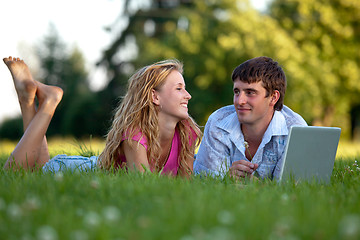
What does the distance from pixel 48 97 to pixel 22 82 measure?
41 cm

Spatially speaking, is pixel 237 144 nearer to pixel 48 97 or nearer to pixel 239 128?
pixel 239 128

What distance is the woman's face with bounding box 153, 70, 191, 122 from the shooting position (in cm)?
452

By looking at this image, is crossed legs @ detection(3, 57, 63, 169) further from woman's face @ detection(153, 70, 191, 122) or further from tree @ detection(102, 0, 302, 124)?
tree @ detection(102, 0, 302, 124)

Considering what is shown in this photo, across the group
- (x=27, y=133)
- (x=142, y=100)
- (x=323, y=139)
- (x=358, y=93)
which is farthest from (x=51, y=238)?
(x=358, y=93)

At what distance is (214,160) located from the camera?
4559 mm

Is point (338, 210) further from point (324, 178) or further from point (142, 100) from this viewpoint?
point (142, 100)

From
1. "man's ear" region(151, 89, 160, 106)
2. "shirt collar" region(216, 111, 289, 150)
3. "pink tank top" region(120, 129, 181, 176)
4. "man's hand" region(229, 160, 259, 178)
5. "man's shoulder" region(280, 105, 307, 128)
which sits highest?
"man's ear" region(151, 89, 160, 106)

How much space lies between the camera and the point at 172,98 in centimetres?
456

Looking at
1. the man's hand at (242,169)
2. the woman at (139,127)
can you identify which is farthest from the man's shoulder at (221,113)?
the man's hand at (242,169)

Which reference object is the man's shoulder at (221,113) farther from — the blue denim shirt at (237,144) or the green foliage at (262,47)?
the green foliage at (262,47)

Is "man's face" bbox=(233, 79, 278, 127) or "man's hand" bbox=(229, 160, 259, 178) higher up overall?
"man's face" bbox=(233, 79, 278, 127)

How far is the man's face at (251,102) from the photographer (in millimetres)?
4445

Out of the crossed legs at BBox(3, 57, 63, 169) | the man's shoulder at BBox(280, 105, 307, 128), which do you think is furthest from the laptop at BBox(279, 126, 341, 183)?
the crossed legs at BBox(3, 57, 63, 169)

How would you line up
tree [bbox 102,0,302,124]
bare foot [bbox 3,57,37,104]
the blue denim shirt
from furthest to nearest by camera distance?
1. tree [bbox 102,0,302,124]
2. bare foot [bbox 3,57,37,104]
3. the blue denim shirt
